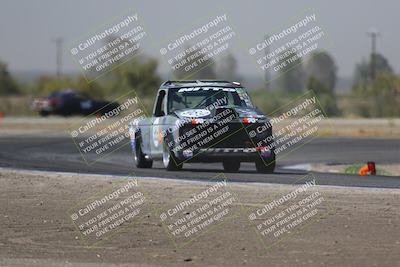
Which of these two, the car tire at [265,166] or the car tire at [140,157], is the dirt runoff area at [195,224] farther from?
the car tire at [140,157]

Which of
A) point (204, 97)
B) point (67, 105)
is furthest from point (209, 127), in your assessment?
point (67, 105)

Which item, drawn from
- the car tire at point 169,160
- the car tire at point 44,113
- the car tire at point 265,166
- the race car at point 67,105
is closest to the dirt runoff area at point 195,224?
the car tire at point 169,160

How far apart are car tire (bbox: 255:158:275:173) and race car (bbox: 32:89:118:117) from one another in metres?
45.6

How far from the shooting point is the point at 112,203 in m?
16.3

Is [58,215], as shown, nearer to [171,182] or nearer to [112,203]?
[112,203]

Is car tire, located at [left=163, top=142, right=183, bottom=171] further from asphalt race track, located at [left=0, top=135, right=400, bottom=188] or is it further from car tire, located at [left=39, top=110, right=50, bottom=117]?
car tire, located at [left=39, top=110, right=50, bottom=117]

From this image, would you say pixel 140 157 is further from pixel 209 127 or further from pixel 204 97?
pixel 209 127

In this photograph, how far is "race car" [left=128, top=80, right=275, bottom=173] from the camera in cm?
2078

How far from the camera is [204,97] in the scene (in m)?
21.8

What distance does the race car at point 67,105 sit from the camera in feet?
221

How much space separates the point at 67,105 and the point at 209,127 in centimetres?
4758

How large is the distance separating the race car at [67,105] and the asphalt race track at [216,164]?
2565 cm

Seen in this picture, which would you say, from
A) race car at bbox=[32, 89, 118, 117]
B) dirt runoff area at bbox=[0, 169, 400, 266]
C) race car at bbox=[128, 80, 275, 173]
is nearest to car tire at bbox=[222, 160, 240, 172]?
race car at bbox=[128, 80, 275, 173]

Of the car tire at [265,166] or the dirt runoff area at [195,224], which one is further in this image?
the car tire at [265,166]
